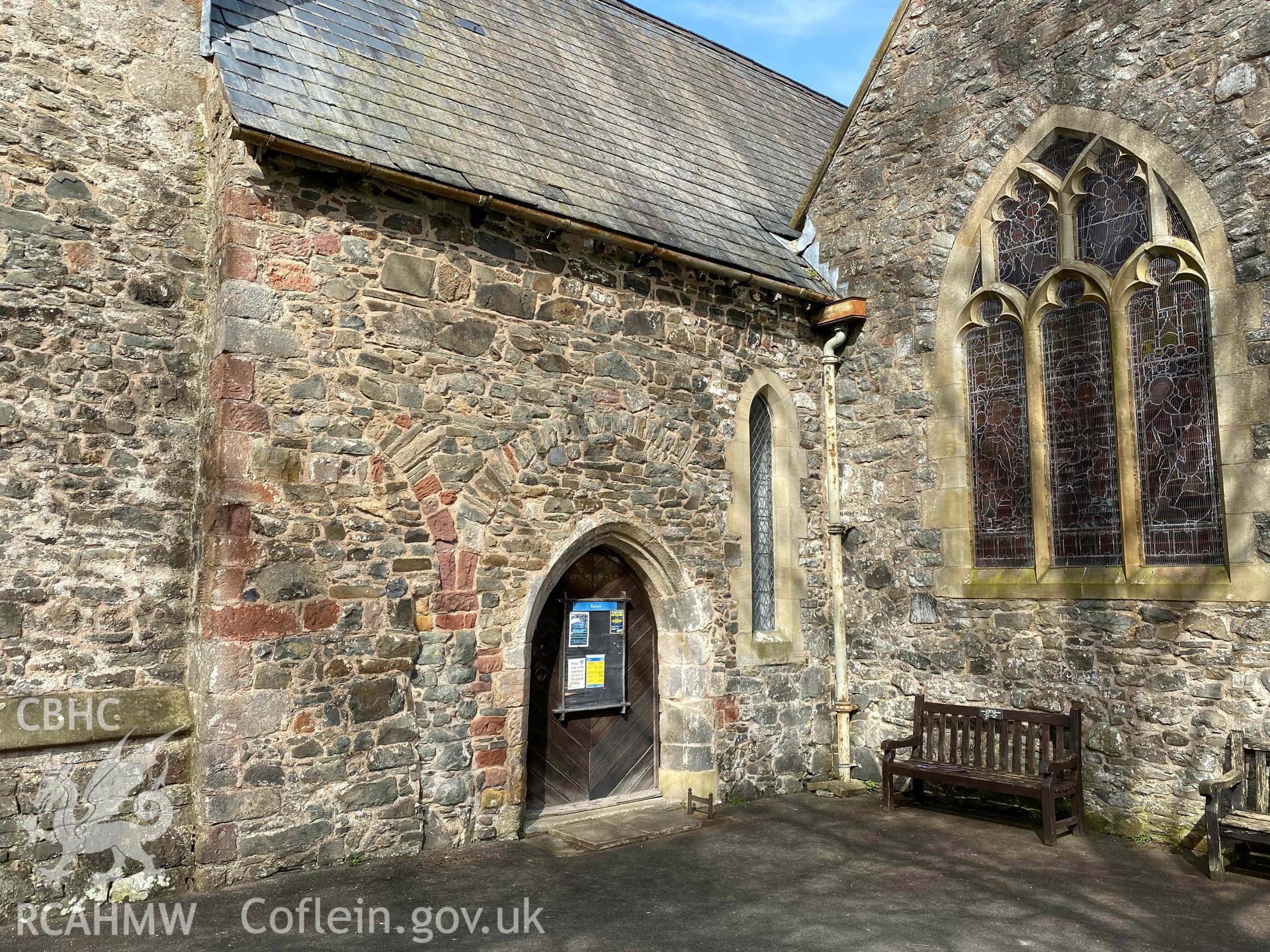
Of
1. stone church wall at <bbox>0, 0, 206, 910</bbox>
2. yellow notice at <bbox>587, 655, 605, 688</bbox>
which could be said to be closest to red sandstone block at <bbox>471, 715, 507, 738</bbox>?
yellow notice at <bbox>587, 655, 605, 688</bbox>

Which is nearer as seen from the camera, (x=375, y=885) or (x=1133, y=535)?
(x=375, y=885)

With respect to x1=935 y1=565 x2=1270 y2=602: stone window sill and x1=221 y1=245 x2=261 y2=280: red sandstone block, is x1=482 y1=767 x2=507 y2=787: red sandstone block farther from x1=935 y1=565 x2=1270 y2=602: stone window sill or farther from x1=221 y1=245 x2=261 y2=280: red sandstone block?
x1=935 y1=565 x2=1270 y2=602: stone window sill

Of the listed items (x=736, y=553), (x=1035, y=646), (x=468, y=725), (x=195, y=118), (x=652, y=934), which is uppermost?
(x=195, y=118)

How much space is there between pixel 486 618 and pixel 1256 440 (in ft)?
18.1

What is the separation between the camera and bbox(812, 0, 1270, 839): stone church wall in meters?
7.10

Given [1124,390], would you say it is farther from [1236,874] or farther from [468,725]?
[468,725]

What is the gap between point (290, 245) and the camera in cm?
662

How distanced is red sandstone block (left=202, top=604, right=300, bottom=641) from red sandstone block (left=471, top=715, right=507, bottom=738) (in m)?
1.46

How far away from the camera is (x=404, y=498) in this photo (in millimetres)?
6895

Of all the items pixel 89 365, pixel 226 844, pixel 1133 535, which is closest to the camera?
pixel 226 844

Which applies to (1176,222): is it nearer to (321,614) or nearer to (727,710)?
(727,710)

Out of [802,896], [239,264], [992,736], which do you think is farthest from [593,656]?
[239,264]

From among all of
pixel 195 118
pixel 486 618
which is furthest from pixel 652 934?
pixel 195 118

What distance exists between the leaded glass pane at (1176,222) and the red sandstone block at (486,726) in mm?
6170
